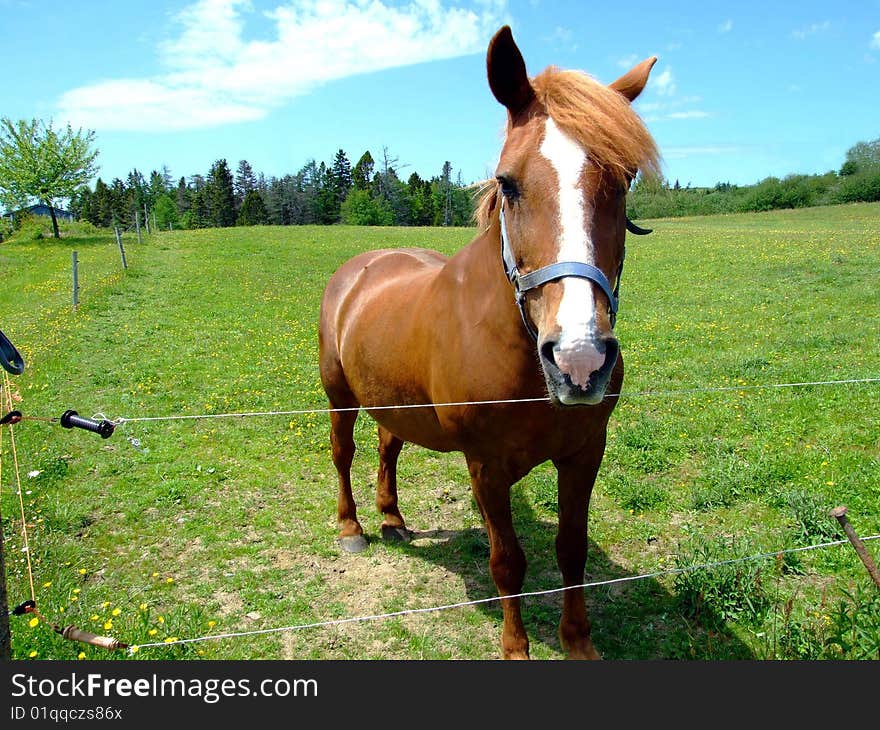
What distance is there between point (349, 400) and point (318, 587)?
1.54 m

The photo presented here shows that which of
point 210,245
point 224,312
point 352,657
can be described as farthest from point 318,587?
point 210,245

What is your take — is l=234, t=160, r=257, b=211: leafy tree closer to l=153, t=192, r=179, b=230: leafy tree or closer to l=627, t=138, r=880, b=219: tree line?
l=153, t=192, r=179, b=230: leafy tree

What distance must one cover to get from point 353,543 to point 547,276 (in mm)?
3296

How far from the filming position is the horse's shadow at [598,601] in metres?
3.39

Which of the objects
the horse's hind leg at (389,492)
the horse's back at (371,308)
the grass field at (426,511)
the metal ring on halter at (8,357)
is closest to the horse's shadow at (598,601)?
the grass field at (426,511)

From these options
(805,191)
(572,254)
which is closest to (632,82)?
(572,254)

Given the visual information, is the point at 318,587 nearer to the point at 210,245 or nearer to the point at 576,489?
the point at 576,489

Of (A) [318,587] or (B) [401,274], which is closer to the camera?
(A) [318,587]

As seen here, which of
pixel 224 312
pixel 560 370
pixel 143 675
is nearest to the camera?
pixel 560 370

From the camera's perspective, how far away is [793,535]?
14.0 ft

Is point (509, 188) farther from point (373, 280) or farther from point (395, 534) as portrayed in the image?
point (395, 534)

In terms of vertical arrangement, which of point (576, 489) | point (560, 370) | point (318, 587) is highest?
point (560, 370)

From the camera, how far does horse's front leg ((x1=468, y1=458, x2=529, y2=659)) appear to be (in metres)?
3.25

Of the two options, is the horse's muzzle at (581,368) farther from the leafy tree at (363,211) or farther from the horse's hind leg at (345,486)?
the leafy tree at (363,211)
